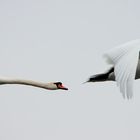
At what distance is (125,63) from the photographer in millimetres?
5070

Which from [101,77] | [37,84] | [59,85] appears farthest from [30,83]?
[101,77]

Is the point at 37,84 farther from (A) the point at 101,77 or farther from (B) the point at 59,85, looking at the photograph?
(A) the point at 101,77

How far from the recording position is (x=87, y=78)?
24.4 ft

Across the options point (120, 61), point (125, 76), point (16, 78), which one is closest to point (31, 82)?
point (16, 78)

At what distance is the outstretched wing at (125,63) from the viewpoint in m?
4.46

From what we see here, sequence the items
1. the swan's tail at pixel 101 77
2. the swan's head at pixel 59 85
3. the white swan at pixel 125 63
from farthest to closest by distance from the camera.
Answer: the swan's head at pixel 59 85, the swan's tail at pixel 101 77, the white swan at pixel 125 63

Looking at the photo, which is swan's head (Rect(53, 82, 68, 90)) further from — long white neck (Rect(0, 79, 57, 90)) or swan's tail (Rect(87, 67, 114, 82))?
swan's tail (Rect(87, 67, 114, 82))

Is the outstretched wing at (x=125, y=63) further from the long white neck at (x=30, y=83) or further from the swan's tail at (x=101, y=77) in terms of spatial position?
the long white neck at (x=30, y=83)

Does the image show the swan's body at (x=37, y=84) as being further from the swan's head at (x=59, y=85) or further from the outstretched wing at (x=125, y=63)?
the outstretched wing at (x=125, y=63)

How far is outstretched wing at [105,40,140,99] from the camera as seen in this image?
446cm

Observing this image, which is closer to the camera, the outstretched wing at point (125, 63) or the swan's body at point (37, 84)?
the outstretched wing at point (125, 63)

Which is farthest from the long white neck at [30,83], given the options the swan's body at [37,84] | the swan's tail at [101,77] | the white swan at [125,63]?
the white swan at [125,63]

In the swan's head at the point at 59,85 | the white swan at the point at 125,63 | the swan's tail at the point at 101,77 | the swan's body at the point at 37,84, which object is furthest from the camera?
the swan's body at the point at 37,84

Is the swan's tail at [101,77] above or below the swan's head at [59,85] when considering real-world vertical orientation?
above
